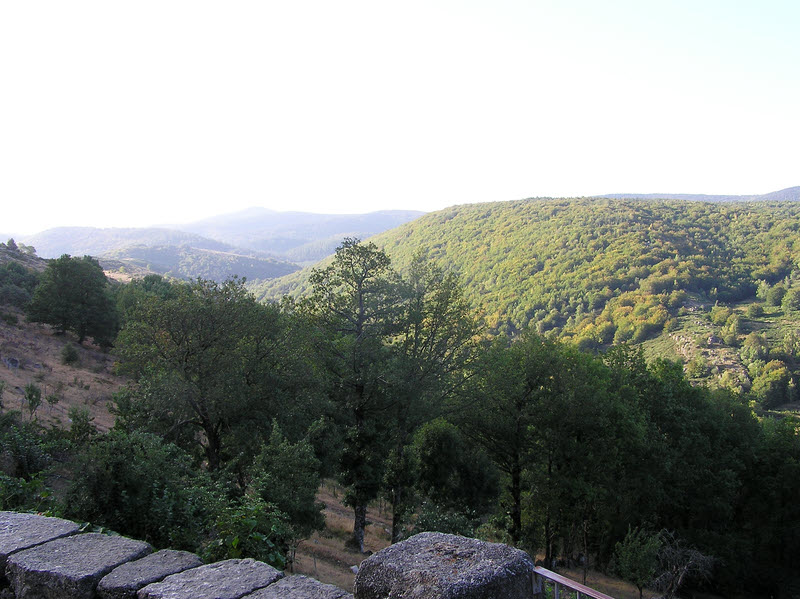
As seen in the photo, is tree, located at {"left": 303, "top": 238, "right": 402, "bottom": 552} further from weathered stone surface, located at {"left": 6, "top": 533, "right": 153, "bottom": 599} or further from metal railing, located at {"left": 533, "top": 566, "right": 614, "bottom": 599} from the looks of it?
metal railing, located at {"left": 533, "top": 566, "right": 614, "bottom": 599}

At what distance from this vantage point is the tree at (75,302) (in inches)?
1447

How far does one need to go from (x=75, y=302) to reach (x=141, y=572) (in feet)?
135

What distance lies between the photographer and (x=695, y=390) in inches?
1117

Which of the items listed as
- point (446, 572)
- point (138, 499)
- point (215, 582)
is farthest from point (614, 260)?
point (215, 582)

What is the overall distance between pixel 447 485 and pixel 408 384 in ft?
17.3

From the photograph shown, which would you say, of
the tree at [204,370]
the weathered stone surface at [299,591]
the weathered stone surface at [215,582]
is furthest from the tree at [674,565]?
the weathered stone surface at [215,582]

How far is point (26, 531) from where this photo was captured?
469 cm

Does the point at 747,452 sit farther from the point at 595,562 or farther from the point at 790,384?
the point at 790,384

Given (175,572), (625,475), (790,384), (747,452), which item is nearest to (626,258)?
(790,384)

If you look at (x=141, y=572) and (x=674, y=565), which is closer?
(x=141, y=572)

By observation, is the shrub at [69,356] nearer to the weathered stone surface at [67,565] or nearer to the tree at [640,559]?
the weathered stone surface at [67,565]

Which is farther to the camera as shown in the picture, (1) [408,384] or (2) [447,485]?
(2) [447,485]

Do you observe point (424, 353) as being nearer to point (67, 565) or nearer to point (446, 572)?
point (67, 565)

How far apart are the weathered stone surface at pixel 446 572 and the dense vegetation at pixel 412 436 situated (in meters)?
3.41
